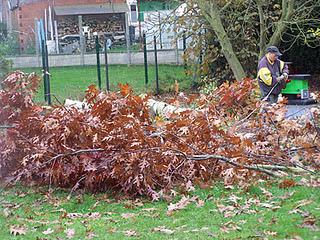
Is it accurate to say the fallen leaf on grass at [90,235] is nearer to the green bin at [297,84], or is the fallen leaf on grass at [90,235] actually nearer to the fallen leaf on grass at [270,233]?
the fallen leaf on grass at [270,233]

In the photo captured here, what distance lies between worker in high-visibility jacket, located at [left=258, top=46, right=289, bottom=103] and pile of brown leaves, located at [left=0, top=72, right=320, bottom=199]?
2.79 m

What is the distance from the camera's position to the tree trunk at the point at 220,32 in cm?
1694

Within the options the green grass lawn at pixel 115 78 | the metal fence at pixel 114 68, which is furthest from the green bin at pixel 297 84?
the metal fence at pixel 114 68

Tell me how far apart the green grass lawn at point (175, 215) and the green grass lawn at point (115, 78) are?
38.7ft

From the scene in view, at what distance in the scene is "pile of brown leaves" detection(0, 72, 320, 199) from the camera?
670 cm

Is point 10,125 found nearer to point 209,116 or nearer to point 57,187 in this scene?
point 57,187

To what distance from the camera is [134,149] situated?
6.61m

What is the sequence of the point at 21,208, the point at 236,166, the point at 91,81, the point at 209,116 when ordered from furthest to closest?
the point at 91,81 → the point at 209,116 → the point at 236,166 → the point at 21,208

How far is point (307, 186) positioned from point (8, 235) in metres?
3.15

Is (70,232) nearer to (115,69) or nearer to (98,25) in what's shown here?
(115,69)

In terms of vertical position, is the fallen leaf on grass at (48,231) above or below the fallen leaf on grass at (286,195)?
below

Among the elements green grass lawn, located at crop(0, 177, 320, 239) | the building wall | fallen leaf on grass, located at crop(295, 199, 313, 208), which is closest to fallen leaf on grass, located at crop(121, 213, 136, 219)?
green grass lawn, located at crop(0, 177, 320, 239)

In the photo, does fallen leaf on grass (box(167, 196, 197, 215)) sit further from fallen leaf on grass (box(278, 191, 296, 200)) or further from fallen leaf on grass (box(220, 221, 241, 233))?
fallen leaf on grass (box(278, 191, 296, 200))

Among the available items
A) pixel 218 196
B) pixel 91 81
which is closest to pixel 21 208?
pixel 218 196
